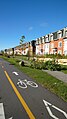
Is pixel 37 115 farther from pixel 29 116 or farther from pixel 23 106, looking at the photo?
pixel 23 106

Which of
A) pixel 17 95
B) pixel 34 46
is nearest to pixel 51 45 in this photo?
pixel 34 46

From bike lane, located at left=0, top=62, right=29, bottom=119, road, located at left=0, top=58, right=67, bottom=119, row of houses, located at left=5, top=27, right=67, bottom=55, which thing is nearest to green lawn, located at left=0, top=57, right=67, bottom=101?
road, located at left=0, top=58, right=67, bottom=119

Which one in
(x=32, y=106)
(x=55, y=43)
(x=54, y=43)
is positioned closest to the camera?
(x=32, y=106)

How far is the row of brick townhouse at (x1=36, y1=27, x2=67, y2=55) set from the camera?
189 ft

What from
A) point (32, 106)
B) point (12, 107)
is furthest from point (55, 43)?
point (12, 107)

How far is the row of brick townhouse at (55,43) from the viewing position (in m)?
57.7

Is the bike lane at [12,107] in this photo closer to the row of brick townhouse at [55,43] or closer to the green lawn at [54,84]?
the green lawn at [54,84]

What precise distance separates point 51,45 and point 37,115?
2496 inches

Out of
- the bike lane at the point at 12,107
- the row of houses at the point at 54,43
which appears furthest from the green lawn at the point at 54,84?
the row of houses at the point at 54,43

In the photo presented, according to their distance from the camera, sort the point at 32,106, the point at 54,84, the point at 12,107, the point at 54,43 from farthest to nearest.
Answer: the point at 54,43
the point at 54,84
the point at 32,106
the point at 12,107

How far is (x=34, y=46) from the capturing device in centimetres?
9462

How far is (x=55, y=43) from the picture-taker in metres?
65.3

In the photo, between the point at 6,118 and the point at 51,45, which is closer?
the point at 6,118

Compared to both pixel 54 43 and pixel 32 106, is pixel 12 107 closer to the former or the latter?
pixel 32 106
